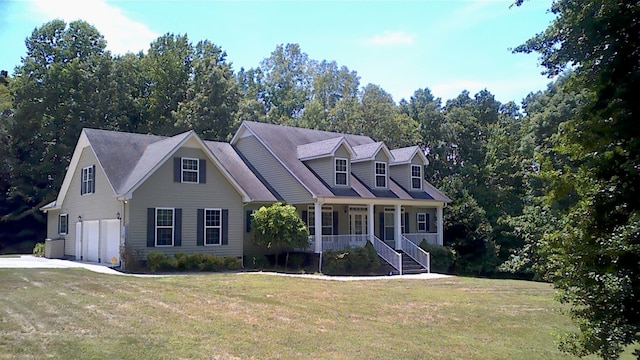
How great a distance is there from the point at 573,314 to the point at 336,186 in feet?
72.8

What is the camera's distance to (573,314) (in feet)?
22.0

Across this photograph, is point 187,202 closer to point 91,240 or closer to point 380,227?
point 91,240

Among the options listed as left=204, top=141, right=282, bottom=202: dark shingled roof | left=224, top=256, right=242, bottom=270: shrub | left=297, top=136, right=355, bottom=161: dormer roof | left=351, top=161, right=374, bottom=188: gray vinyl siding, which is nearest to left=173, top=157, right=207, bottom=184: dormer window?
left=204, top=141, right=282, bottom=202: dark shingled roof

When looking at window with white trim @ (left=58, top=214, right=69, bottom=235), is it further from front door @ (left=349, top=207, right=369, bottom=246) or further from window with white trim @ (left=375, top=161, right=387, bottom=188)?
window with white trim @ (left=375, top=161, right=387, bottom=188)

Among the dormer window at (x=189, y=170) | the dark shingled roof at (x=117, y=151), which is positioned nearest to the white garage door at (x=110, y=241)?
the dark shingled roof at (x=117, y=151)

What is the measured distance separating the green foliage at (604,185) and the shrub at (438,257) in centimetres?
2363

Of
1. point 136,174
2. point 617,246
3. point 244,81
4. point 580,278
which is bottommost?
point 580,278

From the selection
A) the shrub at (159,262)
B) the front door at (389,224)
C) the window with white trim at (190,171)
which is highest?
the window with white trim at (190,171)

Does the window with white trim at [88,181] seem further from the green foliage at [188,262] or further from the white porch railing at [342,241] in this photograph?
the white porch railing at [342,241]

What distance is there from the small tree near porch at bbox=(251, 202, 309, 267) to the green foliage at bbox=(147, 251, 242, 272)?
1.93 metres

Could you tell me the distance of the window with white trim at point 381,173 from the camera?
30797mm

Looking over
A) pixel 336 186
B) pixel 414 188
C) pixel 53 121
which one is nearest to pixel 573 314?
pixel 336 186

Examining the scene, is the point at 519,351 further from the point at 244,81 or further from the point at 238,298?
the point at 244,81

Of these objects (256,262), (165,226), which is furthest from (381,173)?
(165,226)
